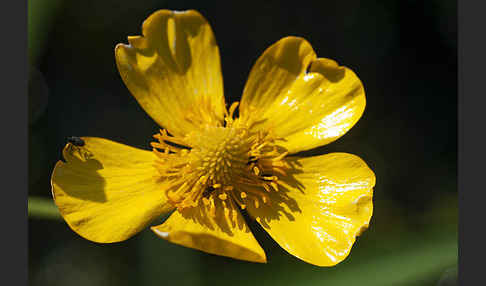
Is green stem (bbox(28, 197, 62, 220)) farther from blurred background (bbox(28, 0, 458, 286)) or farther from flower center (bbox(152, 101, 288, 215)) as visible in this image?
flower center (bbox(152, 101, 288, 215))

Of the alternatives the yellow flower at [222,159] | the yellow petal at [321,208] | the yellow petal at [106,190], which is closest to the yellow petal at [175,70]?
the yellow flower at [222,159]

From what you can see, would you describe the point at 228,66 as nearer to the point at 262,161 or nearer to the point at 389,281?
the point at 262,161

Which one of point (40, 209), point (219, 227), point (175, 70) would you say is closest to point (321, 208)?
point (219, 227)

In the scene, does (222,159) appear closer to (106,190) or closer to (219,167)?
(219,167)

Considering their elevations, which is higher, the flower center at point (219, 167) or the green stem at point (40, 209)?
the flower center at point (219, 167)

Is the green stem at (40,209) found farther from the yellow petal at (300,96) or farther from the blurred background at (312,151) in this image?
the yellow petal at (300,96)

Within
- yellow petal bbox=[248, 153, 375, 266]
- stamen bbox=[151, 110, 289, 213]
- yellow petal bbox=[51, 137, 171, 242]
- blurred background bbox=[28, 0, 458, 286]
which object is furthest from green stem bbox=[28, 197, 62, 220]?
yellow petal bbox=[248, 153, 375, 266]

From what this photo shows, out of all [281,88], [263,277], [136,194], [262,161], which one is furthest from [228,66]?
[263,277]

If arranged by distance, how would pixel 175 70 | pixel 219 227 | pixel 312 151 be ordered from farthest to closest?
pixel 312 151, pixel 175 70, pixel 219 227
